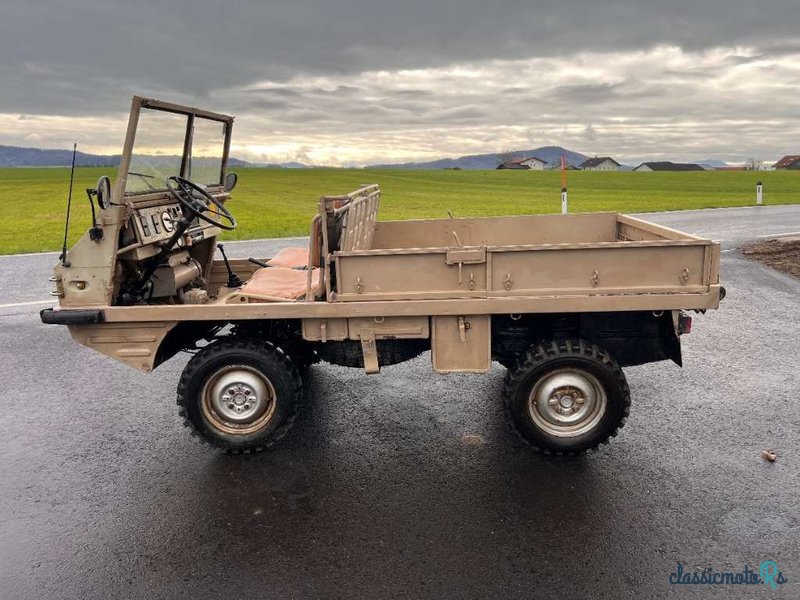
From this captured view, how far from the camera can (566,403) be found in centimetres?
430

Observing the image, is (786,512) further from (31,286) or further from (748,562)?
(31,286)

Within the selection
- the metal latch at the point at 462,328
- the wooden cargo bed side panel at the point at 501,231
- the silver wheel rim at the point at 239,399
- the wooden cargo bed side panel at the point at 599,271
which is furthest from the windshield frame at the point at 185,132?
the wooden cargo bed side panel at the point at 599,271

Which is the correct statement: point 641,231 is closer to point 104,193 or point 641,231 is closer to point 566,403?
point 566,403

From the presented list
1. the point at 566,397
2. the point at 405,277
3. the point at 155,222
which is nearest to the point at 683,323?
the point at 566,397

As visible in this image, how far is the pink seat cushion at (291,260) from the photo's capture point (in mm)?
5654

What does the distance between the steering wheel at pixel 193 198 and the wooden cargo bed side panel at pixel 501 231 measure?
1.59m

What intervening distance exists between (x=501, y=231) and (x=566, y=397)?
7.50 ft

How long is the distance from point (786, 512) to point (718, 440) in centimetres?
89

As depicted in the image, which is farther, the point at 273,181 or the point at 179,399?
the point at 273,181

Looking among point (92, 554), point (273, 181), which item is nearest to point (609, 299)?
point (92, 554)

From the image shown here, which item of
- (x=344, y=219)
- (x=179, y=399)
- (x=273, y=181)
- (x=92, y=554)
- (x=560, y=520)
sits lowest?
(x=92, y=554)

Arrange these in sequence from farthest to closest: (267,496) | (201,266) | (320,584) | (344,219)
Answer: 1. (201,266)
2. (344,219)
3. (267,496)
4. (320,584)

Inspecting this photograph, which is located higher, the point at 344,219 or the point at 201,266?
the point at 344,219

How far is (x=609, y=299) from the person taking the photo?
158 inches
